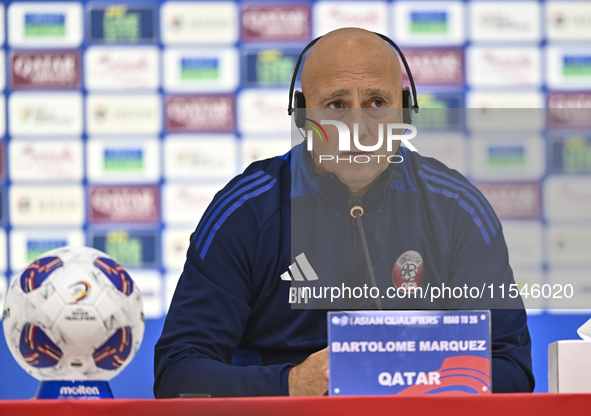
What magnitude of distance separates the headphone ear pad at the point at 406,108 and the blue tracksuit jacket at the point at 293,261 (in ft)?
0.23

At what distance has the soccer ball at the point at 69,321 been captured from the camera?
83 cm

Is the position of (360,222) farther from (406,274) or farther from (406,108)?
(406,108)

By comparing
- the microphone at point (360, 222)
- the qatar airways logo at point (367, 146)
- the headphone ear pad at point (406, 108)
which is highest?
the headphone ear pad at point (406, 108)

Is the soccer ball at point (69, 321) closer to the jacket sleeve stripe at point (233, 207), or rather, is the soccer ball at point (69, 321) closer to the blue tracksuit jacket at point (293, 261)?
the blue tracksuit jacket at point (293, 261)

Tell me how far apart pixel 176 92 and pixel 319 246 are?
2009mm

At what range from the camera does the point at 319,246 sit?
1.00 metres

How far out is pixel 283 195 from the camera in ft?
4.09

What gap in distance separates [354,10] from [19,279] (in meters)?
2.27

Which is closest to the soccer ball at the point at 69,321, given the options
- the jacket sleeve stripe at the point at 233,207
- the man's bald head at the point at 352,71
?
the jacket sleeve stripe at the point at 233,207

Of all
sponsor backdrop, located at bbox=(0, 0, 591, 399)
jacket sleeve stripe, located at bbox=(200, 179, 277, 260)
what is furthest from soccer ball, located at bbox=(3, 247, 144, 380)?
sponsor backdrop, located at bbox=(0, 0, 591, 399)

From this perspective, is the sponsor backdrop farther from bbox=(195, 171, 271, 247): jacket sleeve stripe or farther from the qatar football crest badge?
the qatar football crest badge

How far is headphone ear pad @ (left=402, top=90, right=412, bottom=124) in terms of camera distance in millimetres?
1050

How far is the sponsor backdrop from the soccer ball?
1.92m

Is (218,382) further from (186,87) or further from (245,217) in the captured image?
(186,87)
